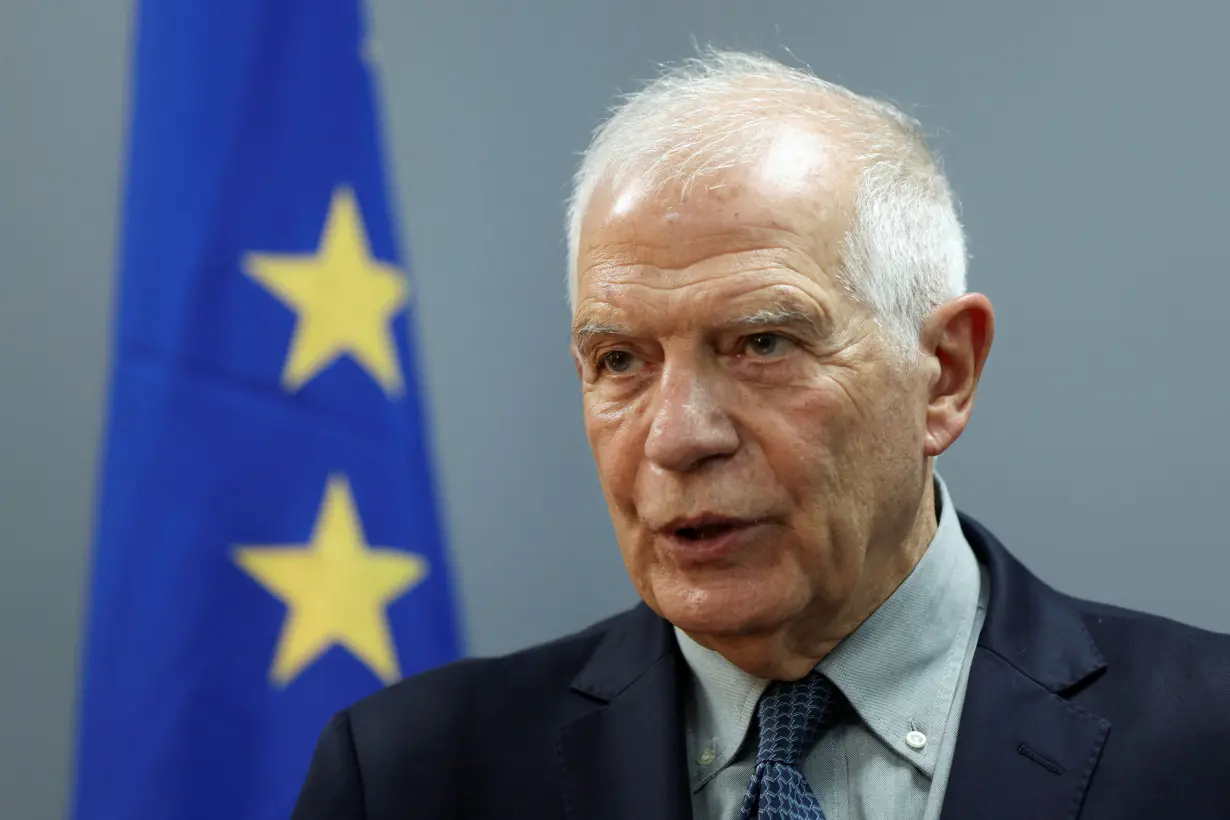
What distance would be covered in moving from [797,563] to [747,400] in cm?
20

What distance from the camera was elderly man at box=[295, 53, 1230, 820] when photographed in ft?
5.13

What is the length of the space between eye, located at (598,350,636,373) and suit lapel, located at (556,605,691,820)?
387 mm

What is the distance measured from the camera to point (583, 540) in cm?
314

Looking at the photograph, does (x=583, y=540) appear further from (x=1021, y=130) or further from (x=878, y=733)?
(x=878, y=733)

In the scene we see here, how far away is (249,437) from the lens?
2.32m

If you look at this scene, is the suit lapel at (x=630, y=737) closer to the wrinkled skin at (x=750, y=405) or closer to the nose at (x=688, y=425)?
the wrinkled skin at (x=750, y=405)

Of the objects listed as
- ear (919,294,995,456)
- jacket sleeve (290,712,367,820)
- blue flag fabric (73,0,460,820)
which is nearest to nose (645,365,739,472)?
ear (919,294,995,456)

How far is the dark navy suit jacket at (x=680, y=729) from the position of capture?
157 cm

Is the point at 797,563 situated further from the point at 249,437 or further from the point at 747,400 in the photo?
the point at 249,437

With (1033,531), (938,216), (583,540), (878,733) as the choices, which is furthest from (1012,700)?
(583,540)

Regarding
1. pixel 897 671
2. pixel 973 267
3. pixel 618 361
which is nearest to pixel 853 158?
pixel 618 361

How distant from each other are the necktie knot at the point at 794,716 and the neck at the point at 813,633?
0.02 metres

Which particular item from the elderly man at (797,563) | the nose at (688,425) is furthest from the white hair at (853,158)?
the nose at (688,425)

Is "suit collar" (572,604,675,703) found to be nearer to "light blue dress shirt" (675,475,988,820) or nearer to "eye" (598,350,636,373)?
"light blue dress shirt" (675,475,988,820)
